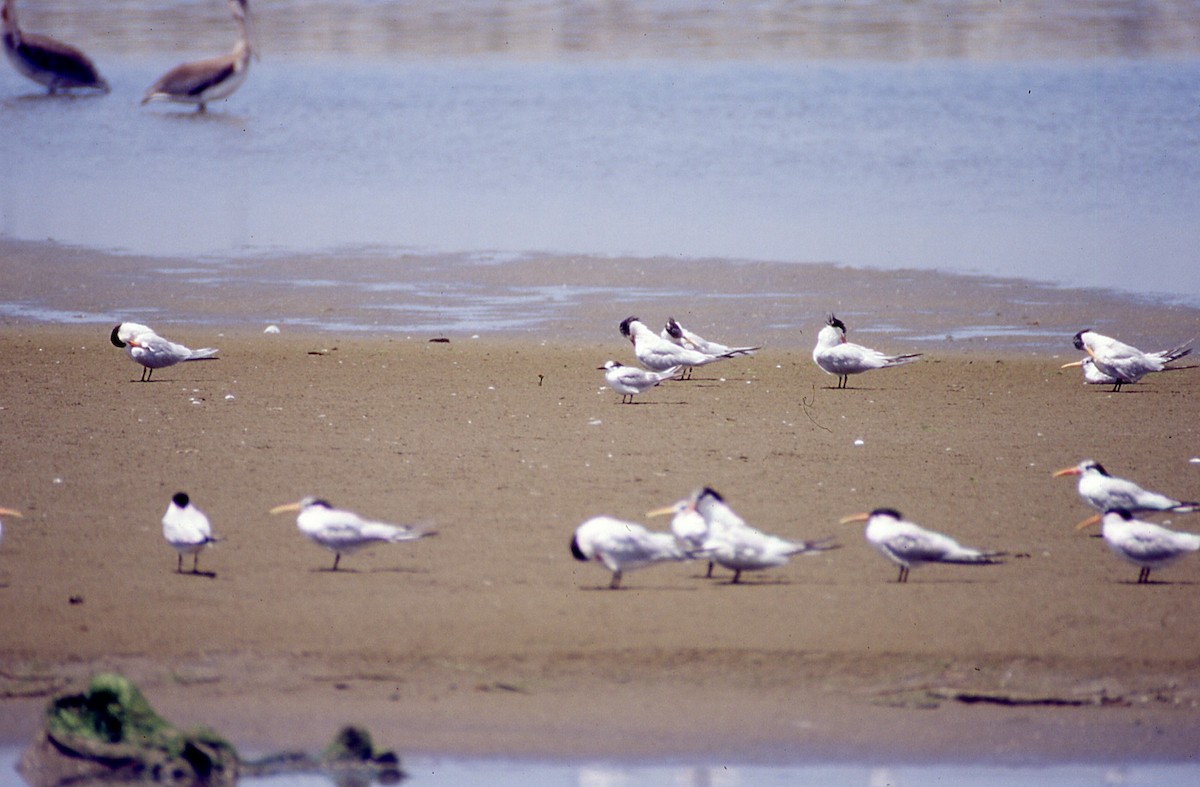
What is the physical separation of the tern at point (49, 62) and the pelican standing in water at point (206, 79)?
2295mm

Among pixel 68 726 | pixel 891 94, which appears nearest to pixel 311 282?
pixel 68 726

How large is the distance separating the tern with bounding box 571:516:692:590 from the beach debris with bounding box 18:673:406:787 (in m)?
1.70

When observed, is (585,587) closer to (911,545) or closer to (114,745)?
(911,545)

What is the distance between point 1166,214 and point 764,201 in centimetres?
496

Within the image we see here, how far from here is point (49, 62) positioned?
29.8 meters

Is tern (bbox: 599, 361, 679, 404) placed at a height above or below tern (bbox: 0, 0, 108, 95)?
below

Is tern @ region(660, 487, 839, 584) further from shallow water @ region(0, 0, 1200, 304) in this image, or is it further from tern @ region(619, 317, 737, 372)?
shallow water @ region(0, 0, 1200, 304)

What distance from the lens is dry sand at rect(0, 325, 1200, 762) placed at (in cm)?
599

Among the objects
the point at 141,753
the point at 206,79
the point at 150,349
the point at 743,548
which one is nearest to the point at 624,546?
the point at 743,548

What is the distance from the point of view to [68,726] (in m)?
5.46

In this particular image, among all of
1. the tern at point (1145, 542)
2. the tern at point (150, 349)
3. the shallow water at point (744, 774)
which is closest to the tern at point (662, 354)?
the tern at point (150, 349)

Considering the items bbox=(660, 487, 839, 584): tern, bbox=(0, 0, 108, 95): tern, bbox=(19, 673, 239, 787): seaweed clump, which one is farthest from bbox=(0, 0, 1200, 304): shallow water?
Result: bbox=(19, 673, 239, 787): seaweed clump

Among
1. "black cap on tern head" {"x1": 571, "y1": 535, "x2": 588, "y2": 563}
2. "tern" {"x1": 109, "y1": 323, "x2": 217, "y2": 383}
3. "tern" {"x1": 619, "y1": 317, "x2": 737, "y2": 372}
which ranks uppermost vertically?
"black cap on tern head" {"x1": 571, "y1": 535, "x2": 588, "y2": 563}

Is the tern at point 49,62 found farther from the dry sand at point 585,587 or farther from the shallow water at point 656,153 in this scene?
the dry sand at point 585,587
